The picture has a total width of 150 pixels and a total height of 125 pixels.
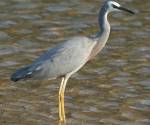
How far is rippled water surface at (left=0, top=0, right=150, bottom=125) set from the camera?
455 inches

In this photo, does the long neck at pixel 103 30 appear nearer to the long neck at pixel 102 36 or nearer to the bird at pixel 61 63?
the long neck at pixel 102 36

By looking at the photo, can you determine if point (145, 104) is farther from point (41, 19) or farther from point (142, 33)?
point (41, 19)

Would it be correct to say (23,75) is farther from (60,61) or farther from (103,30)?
(103,30)

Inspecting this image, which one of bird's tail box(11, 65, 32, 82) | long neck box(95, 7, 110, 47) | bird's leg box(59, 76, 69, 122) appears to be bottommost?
bird's leg box(59, 76, 69, 122)

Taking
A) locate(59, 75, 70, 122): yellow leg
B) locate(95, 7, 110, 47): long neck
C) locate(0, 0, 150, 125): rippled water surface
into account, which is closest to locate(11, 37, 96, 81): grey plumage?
locate(59, 75, 70, 122): yellow leg

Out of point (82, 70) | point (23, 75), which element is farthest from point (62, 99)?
point (82, 70)

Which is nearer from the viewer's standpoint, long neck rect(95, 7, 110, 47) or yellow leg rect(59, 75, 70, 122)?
yellow leg rect(59, 75, 70, 122)

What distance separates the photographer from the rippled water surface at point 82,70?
11.6 m

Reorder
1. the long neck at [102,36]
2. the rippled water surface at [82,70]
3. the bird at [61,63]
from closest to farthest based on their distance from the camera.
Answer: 1. the bird at [61,63]
2. the rippled water surface at [82,70]
3. the long neck at [102,36]

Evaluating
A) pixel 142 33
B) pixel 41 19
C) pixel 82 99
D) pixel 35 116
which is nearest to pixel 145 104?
pixel 82 99

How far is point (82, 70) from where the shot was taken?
Result: 45.0 ft

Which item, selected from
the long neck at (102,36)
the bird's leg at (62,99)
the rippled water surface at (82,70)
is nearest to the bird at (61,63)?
the bird's leg at (62,99)

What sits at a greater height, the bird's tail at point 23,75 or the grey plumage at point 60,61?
the grey plumage at point 60,61

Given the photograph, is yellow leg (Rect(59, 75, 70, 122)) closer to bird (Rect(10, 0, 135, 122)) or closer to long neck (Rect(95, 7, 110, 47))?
bird (Rect(10, 0, 135, 122))
